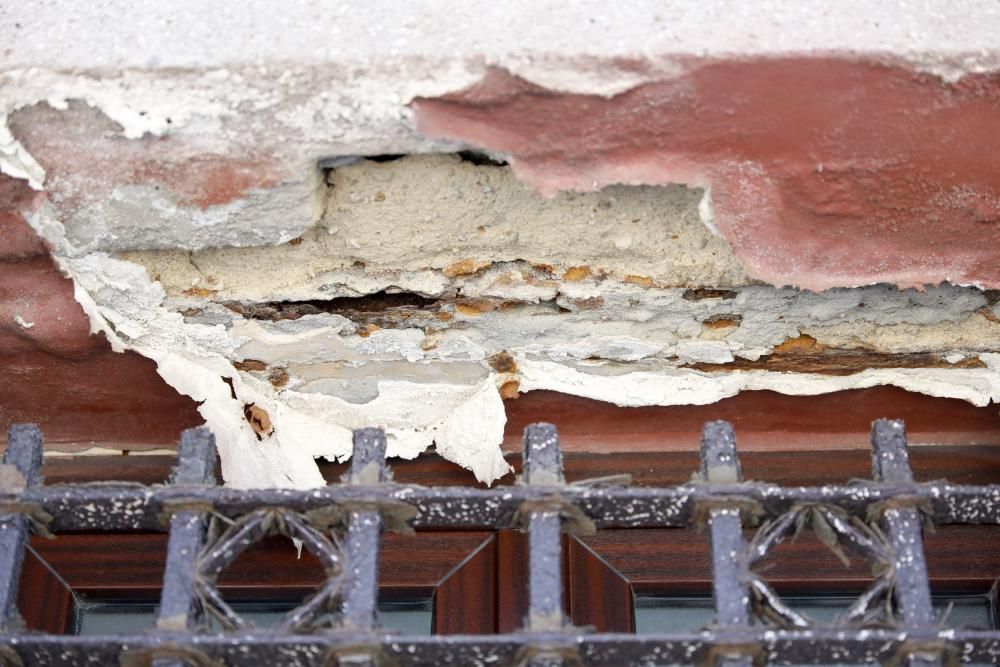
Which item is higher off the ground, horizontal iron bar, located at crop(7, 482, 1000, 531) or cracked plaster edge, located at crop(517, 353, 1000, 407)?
cracked plaster edge, located at crop(517, 353, 1000, 407)

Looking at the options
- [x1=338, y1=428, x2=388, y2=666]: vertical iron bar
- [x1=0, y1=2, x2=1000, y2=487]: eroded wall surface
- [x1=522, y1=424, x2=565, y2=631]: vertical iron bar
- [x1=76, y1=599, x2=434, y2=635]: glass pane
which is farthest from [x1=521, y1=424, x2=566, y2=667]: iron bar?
[x1=76, y1=599, x2=434, y2=635]: glass pane

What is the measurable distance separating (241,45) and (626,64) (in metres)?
0.43

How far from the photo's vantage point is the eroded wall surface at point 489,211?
1.33m

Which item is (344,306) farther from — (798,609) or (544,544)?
(798,609)

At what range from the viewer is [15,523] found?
1366 mm

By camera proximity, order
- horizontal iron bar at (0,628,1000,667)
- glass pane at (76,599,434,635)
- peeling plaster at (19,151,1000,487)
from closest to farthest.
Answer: horizontal iron bar at (0,628,1000,667) < peeling plaster at (19,151,1000,487) < glass pane at (76,599,434,635)

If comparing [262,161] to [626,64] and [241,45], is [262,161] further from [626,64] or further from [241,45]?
[626,64]

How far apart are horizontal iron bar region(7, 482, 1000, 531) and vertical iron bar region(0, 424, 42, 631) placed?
0.02m

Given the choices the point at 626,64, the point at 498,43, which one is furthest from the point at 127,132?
the point at 626,64

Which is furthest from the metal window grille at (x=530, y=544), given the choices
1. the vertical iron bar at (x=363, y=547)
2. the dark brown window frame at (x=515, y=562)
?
the dark brown window frame at (x=515, y=562)

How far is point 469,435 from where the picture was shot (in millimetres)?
1762

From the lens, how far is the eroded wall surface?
1.33 metres

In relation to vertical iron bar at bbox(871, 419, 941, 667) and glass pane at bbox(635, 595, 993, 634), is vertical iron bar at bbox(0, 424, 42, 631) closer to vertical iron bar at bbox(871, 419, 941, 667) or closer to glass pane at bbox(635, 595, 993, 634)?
glass pane at bbox(635, 595, 993, 634)

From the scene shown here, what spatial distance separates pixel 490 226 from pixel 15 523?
2.18ft
